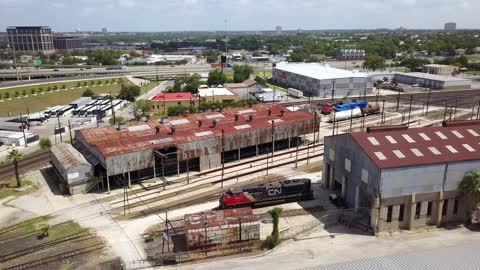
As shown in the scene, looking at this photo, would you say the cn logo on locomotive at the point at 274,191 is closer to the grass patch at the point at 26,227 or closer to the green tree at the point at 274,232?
the green tree at the point at 274,232

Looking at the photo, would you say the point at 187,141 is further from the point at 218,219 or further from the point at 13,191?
the point at 13,191

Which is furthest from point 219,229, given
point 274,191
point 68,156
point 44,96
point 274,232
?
point 44,96

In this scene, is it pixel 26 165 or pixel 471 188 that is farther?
pixel 26 165

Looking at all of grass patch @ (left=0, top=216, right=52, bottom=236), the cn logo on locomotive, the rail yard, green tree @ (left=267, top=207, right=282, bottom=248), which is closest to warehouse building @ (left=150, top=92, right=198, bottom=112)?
the rail yard

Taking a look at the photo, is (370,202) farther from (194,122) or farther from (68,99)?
(68,99)

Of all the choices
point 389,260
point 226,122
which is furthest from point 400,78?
point 389,260

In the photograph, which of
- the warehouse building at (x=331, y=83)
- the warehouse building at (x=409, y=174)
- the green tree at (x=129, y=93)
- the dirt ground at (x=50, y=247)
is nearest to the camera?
the dirt ground at (x=50, y=247)

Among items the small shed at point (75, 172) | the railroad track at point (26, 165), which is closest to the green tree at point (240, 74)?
the railroad track at point (26, 165)
